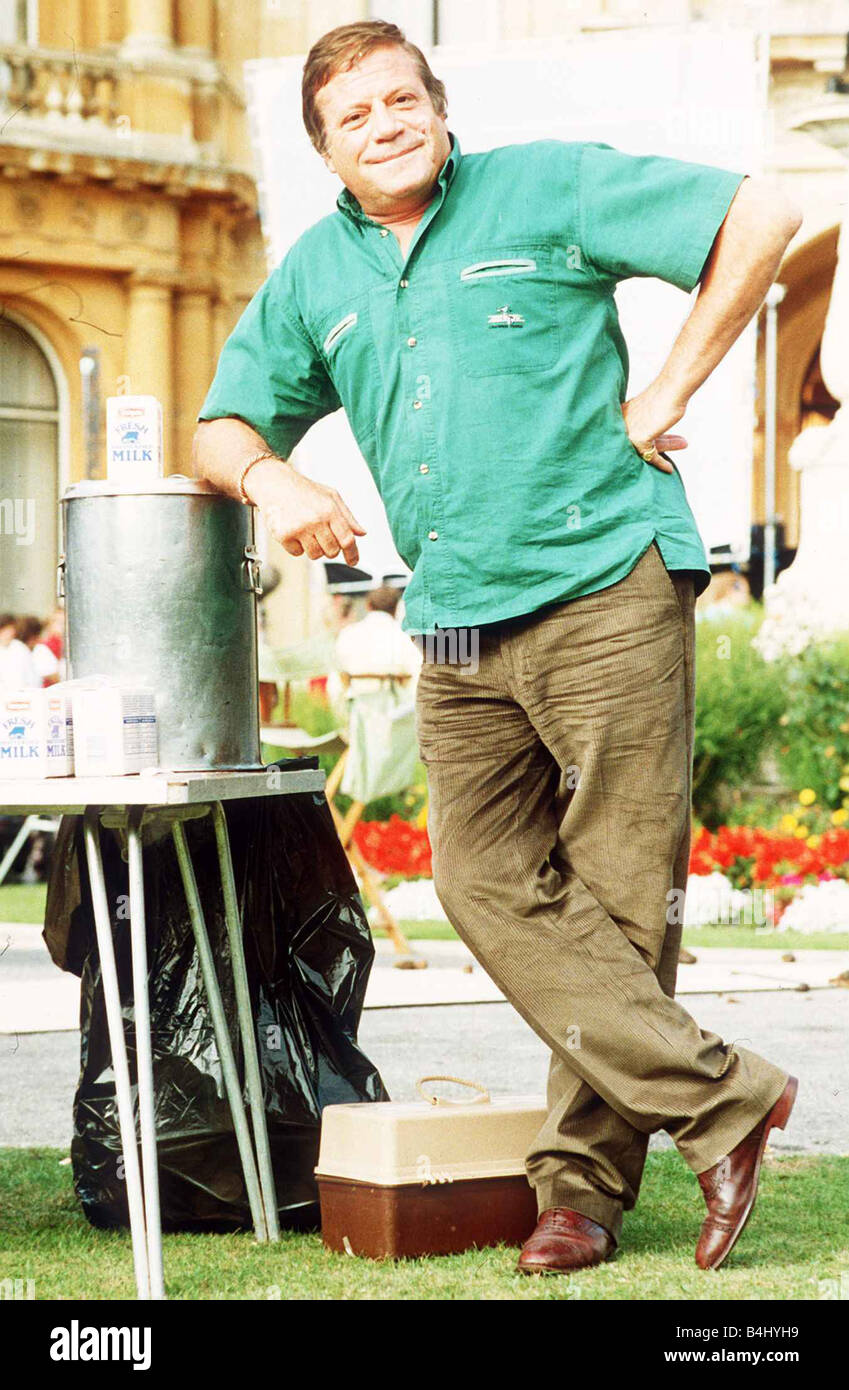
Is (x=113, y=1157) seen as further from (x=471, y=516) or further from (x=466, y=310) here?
(x=466, y=310)

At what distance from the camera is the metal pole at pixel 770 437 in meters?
16.5

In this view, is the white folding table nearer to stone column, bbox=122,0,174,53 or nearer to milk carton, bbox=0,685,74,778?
milk carton, bbox=0,685,74,778

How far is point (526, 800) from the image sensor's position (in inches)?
125

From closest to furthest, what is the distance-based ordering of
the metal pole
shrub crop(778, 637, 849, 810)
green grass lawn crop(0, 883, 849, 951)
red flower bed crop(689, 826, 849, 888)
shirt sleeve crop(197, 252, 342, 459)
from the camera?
shirt sleeve crop(197, 252, 342, 459) → green grass lawn crop(0, 883, 849, 951) → red flower bed crop(689, 826, 849, 888) → shrub crop(778, 637, 849, 810) → the metal pole

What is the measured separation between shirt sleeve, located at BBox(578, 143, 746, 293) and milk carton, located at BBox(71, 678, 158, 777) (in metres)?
0.98

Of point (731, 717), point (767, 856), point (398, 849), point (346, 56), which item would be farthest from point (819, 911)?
point (346, 56)

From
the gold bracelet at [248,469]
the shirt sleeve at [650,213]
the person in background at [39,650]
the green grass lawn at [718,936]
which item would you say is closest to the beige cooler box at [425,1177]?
the gold bracelet at [248,469]

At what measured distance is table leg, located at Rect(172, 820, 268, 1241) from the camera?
3.31 metres

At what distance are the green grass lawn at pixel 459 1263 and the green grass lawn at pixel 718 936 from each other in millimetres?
4108

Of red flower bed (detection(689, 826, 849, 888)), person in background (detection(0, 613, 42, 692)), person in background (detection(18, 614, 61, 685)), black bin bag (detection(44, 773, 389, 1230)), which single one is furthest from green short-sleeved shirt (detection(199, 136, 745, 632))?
person in background (detection(18, 614, 61, 685))

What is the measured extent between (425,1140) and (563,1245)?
28 centimetres

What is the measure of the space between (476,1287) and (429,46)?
1234 cm

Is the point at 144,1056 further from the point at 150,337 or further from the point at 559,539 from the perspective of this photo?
the point at 150,337

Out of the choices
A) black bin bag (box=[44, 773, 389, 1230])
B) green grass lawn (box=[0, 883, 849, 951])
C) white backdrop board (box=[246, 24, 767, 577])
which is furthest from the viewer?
white backdrop board (box=[246, 24, 767, 577])
